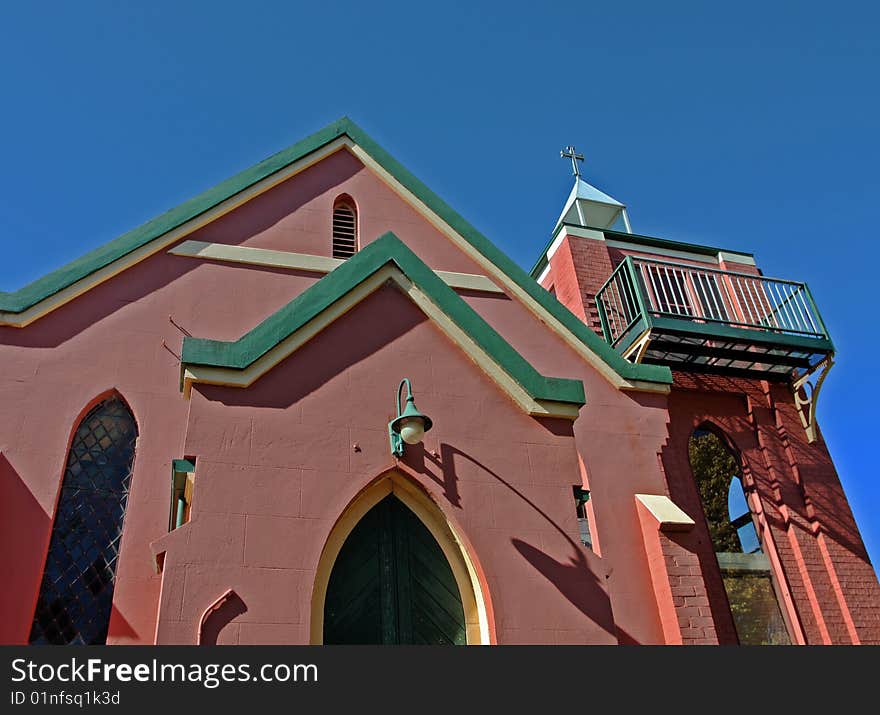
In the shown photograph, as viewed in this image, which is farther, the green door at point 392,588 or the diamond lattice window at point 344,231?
the diamond lattice window at point 344,231

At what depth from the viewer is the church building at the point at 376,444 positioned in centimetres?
650

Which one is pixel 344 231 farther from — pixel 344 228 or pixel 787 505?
pixel 787 505

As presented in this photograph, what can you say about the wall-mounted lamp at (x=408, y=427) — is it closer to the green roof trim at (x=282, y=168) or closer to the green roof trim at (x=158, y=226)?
the green roof trim at (x=282, y=168)

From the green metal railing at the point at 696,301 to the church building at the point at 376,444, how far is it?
102 millimetres

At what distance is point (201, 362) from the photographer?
258 inches

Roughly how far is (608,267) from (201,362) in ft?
37.8

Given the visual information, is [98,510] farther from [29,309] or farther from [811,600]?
[811,600]

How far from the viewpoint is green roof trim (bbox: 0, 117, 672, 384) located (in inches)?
385

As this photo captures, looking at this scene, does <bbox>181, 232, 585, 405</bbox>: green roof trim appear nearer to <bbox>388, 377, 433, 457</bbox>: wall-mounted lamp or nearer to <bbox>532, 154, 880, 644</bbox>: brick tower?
<bbox>388, 377, 433, 457</bbox>: wall-mounted lamp

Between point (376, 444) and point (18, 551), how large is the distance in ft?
13.9

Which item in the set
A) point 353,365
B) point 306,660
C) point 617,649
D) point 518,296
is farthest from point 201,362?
point 518,296

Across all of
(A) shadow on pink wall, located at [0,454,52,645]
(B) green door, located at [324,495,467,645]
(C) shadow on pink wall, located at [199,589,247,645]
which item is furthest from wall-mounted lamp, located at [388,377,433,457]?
(A) shadow on pink wall, located at [0,454,52,645]

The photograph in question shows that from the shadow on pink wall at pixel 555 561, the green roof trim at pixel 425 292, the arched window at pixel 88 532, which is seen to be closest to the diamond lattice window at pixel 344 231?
the arched window at pixel 88 532

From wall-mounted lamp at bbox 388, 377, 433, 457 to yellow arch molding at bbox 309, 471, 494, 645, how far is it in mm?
259
